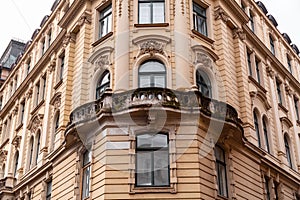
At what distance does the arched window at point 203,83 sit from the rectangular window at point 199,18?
271 cm

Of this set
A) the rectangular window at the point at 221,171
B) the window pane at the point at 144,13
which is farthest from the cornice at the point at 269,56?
the rectangular window at the point at 221,171

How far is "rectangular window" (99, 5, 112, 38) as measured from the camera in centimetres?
2375

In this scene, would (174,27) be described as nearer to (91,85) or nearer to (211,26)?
(211,26)

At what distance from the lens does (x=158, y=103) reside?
1862 centimetres

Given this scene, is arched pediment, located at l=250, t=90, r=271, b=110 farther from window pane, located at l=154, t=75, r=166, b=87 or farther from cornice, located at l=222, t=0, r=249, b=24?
window pane, located at l=154, t=75, r=166, b=87

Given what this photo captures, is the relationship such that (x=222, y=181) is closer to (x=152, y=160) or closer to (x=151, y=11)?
(x=152, y=160)

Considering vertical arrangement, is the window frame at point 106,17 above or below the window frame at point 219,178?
above

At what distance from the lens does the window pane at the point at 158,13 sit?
22.5m

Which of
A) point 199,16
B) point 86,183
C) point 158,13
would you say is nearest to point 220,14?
point 199,16

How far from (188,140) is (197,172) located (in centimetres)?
147

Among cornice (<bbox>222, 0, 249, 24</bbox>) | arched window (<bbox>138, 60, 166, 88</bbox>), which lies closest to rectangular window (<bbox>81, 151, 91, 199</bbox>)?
arched window (<bbox>138, 60, 166, 88</bbox>)

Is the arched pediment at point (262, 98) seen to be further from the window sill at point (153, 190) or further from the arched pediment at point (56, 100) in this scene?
the arched pediment at point (56, 100)

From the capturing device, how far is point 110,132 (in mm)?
19281

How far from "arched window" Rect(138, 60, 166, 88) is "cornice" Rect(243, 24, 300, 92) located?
8.78 m
